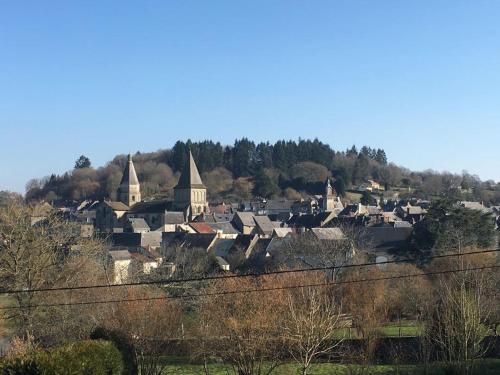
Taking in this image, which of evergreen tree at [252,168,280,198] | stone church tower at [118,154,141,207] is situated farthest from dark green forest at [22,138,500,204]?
stone church tower at [118,154,141,207]

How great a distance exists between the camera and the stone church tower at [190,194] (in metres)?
87.6

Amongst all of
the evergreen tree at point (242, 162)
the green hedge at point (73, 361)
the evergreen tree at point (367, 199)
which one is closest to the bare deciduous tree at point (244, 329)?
the green hedge at point (73, 361)

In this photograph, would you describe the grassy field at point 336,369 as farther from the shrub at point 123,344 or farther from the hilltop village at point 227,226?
the hilltop village at point 227,226

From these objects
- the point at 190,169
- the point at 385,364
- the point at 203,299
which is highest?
the point at 190,169

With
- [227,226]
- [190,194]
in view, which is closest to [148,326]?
[227,226]

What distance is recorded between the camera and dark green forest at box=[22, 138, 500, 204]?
120 m

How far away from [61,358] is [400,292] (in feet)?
68.3

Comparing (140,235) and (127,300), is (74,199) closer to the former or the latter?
(140,235)

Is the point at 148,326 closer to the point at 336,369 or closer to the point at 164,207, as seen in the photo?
the point at 336,369

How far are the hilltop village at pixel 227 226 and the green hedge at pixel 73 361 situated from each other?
786 inches

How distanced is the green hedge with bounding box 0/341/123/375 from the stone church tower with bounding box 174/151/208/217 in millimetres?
73331

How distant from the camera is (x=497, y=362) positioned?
21781mm

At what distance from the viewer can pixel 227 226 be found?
74375 millimetres

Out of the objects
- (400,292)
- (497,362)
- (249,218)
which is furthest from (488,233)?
(249,218)
